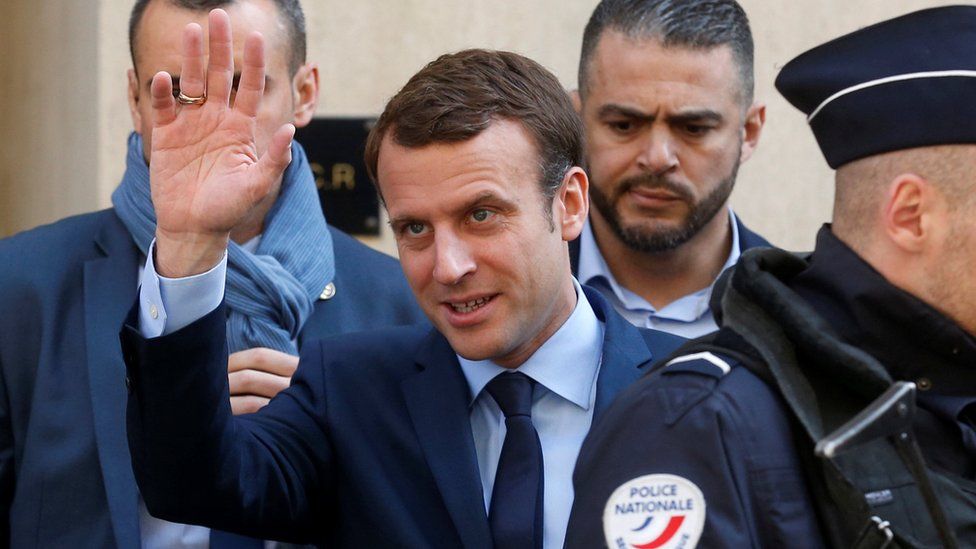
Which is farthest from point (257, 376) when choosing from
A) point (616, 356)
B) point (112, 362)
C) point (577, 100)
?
point (577, 100)

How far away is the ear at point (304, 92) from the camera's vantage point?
3.27m

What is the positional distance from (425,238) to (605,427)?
0.67m

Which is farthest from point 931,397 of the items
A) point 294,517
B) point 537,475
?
point 294,517

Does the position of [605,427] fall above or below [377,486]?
above

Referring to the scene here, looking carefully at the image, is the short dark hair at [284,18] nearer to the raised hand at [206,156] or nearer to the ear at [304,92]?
the ear at [304,92]

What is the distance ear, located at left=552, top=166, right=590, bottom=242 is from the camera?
266 cm

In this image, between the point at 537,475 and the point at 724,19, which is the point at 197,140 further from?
the point at 724,19

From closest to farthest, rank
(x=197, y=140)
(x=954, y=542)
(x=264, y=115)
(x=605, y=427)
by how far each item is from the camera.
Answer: (x=954, y=542) → (x=605, y=427) → (x=197, y=140) → (x=264, y=115)

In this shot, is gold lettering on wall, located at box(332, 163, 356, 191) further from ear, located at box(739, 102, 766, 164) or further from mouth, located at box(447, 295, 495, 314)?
mouth, located at box(447, 295, 495, 314)

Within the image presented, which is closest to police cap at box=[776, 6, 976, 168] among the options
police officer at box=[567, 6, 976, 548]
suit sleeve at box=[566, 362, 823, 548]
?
police officer at box=[567, 6, 976, 548]

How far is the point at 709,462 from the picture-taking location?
1833 millimetres

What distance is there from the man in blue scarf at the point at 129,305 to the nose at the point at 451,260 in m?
0.56

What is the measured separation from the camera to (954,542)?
178cm

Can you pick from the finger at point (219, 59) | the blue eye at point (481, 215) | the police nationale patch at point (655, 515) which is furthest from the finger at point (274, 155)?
the police nationale patch at point (655, 515)
